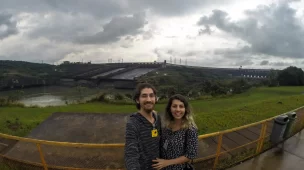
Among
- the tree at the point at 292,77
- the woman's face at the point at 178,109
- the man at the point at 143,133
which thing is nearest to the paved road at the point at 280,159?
the woman's face at the point at 178,109

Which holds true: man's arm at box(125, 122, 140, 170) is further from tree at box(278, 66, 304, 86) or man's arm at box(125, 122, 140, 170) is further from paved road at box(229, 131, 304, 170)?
tree at box(278, 66, 304, 86)

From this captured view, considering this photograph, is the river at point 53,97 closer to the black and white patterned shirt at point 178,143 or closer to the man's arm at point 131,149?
the black and white patterned shirt at point 178,143

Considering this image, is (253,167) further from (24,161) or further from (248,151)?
(24,161)

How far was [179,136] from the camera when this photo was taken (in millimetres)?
2619

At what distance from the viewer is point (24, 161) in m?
5.84

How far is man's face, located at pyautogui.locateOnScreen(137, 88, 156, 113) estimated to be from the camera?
233cm

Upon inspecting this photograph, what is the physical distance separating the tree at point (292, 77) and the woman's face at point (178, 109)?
57289 mm

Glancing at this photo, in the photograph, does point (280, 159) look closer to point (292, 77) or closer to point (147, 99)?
point (147, 99)

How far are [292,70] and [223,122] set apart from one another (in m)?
51.8

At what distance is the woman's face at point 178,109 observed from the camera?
2625 millimetres

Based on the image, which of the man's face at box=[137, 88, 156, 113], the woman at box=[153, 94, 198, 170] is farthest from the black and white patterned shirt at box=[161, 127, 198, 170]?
the man's face at box=[137, 88, 156, 113]

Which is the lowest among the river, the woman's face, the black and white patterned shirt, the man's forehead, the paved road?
the river

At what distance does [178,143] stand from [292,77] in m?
59.6

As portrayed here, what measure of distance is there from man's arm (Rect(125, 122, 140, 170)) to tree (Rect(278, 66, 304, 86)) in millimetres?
57922
